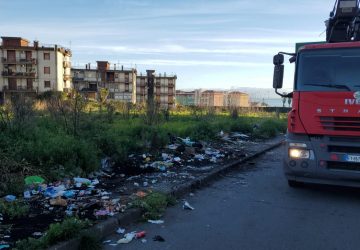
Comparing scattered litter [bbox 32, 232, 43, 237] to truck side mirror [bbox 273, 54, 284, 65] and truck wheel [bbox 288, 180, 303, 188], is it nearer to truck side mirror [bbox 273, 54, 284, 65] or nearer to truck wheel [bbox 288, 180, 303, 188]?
truck wheel [bbox 288, 180, 303, 188]

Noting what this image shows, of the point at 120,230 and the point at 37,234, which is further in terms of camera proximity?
the point at 120,230

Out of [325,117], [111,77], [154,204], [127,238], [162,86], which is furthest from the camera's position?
[162,86]

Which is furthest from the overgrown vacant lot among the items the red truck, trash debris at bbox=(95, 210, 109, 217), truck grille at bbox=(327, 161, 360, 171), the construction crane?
the construction crane

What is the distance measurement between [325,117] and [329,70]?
3.25 ft

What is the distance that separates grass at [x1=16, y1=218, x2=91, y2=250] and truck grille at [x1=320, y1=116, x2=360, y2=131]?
477cm

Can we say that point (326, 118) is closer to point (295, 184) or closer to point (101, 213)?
point (295, 184)

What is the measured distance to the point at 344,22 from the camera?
9.64m

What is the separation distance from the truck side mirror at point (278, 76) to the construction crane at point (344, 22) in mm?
1827

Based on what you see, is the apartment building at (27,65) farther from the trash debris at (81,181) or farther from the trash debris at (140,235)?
the trash debris at (140,235)

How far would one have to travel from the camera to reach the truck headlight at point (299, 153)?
766 cm

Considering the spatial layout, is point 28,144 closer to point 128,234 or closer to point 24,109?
point 24,109

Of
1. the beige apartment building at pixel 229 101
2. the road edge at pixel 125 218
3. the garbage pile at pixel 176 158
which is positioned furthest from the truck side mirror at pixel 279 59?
the beige apartment building at pixel 229 101

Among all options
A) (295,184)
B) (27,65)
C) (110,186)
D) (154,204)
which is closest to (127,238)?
(154,204)

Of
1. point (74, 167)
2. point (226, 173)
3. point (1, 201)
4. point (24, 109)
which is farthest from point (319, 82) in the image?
point (24, 109)
